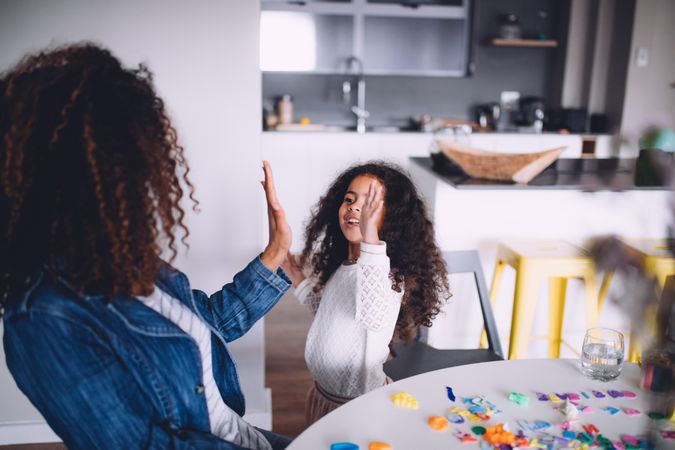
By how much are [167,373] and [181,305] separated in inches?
5.7

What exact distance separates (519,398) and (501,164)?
155cm

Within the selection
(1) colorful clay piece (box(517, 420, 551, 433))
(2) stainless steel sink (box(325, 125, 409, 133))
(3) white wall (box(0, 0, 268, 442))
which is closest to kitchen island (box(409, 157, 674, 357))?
(3) white wall (box(0, 0, 268, 442))

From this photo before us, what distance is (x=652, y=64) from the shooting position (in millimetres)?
4676

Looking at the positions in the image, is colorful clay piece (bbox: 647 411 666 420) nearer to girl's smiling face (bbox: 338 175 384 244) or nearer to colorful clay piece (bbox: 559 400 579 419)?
colorful clay piece (bbox: 559 400 579 419)

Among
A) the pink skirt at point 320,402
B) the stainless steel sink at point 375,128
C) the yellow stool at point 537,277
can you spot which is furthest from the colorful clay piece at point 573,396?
the stainless steel sink at point 375,128

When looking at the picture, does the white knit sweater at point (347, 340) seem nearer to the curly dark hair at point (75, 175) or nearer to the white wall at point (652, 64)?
the curly dark hair at point (75, 175)

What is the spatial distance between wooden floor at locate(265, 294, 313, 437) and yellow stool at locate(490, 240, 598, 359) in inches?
36.5

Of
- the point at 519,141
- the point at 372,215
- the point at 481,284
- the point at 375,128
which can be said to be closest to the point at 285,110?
the point at 375,128

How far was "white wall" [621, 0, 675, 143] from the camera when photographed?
4.59 metres

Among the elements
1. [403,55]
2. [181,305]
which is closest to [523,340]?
[181,305]

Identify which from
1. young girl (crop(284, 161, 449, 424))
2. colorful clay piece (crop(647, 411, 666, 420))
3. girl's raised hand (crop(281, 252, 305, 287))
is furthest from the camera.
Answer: girl's raised hand (crop(281, 252, 305, 287))

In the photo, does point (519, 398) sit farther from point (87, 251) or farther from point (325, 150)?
point (325, 150)

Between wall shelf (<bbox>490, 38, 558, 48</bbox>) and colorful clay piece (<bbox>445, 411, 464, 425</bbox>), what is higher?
wall shelf (<bbox>490, 38, 558, 48</bbox>)

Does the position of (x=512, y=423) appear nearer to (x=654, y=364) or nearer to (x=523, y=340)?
(x=654, y=364)
